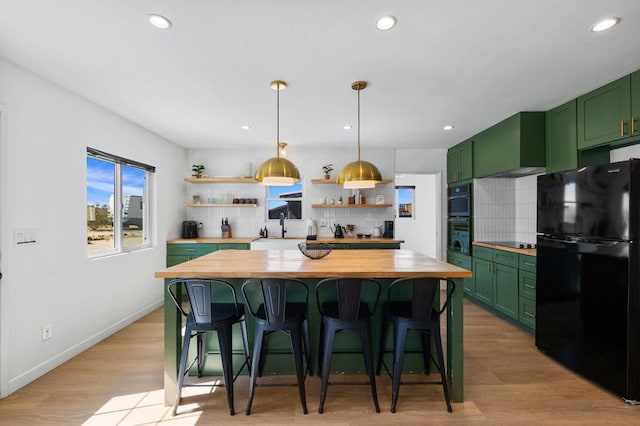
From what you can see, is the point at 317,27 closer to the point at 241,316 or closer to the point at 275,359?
the point at 241,316

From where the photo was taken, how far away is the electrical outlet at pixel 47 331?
102 inches

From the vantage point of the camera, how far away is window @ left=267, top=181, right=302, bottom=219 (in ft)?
18.1

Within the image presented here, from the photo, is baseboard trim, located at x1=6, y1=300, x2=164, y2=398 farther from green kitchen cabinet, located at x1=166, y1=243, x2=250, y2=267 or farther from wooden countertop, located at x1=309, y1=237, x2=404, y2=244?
wooden countertop, located at x1=309, y1=237, x2=404, y2=244

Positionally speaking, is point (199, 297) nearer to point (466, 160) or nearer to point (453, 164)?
point (466, 160)

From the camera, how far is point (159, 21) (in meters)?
1.86

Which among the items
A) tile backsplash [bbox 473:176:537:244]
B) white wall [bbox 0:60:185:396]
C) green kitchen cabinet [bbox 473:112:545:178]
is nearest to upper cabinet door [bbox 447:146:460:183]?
tile backsplash [bbox 473:176:537:244]

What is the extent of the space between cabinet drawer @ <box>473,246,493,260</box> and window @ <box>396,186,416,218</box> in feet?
8.46

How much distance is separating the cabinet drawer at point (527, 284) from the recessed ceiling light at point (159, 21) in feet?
12.7

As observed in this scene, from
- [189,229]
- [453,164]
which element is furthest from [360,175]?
[189,229]

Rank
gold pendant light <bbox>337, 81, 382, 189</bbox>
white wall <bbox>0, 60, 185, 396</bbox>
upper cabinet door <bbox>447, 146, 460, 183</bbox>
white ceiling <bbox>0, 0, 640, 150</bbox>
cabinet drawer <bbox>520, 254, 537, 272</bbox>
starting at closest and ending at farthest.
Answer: white ceiling <bbox>0, 0, 640, 150</bbox>
white wall <bbox>0, 60, 185, 396</bbox>
gold pendant light <bbox>337, 81, 382, 189</bbox>
cabinet drawer <bbox>520, 254, 537, 272</bbox>
upper cabinet door <bbox>447, 146, 460, 183</bbox>

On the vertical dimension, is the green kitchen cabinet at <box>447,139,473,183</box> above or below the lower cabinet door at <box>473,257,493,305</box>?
above

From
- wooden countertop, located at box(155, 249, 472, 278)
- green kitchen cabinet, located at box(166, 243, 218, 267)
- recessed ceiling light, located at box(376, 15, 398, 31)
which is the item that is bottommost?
green kitchen cabinet, located at box(166, 243, 218, 267)

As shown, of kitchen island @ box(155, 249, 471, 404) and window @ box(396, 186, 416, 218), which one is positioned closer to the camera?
kitchen island @ box(155, 249, 471, 404)

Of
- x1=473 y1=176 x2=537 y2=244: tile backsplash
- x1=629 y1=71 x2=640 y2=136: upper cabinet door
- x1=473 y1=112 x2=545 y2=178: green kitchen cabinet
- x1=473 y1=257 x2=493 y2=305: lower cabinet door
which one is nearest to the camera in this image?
x1=629 y1=71 x2=640 y2=136: upper cabinet door
